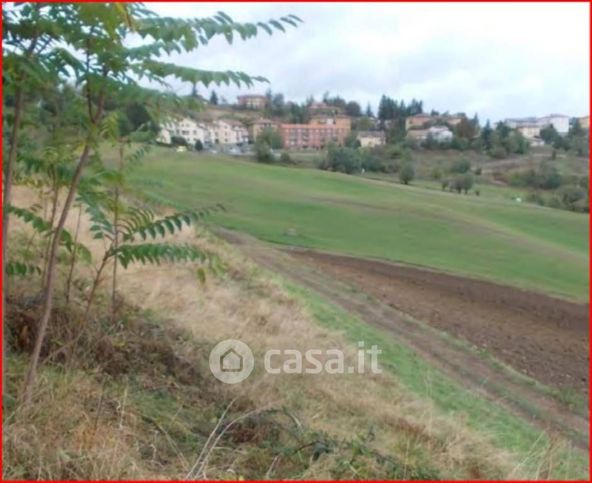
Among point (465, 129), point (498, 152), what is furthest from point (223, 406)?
→ point (498, 152)

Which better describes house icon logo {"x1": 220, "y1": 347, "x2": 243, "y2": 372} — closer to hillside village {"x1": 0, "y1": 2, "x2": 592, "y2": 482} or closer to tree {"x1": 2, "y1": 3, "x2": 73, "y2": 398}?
hillside village {"x1": 0, "y1": 2, "x2": 592, "y2": 482}

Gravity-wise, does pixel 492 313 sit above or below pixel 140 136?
below

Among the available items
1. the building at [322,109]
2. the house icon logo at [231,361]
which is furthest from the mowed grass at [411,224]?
the house icon logo at [231,361]

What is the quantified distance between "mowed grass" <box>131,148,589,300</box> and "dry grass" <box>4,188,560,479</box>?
37.1 feet

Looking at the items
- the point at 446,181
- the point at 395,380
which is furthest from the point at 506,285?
the point at 395,380

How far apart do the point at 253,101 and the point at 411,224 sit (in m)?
27.0

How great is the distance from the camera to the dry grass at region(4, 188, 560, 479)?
3.46m

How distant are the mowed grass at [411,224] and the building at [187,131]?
577 inches

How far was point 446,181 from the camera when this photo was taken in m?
21.6

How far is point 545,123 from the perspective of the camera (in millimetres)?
10789

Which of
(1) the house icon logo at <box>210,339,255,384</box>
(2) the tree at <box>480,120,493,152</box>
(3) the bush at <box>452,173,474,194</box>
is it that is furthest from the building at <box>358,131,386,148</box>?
(3) the bush at <box>452,173,474,194</box>

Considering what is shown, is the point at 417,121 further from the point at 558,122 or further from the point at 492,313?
the point at 492,313

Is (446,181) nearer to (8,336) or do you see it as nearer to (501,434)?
(501,434)
